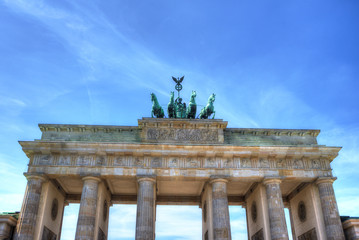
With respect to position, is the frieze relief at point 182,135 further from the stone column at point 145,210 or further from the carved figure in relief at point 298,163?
the carved figure in relief at point 298,163

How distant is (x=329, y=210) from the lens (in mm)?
23312

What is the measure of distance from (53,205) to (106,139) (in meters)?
6.82

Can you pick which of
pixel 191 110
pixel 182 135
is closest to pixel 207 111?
pixel 191 110

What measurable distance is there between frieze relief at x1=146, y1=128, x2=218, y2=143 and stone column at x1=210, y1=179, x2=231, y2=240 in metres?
3.65

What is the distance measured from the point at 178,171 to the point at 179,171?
0.25 feet

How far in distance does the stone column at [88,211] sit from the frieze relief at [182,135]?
18.1 feet

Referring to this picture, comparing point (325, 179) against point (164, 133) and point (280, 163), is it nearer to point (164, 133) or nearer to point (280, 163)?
point (280, 163)

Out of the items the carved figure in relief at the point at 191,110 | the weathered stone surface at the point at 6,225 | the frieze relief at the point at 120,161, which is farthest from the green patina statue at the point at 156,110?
the weathered stone surface at the point at 6,225

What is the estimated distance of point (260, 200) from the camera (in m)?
25.5

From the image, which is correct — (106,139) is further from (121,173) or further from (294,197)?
(294,197)

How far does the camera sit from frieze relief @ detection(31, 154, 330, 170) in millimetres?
24078

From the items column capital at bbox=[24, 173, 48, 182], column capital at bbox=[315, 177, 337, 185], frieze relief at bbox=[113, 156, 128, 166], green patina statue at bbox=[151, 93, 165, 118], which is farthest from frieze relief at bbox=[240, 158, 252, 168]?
column capital at bbox=[24, 173, 48, 182]

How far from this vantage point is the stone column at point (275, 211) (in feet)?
73.4

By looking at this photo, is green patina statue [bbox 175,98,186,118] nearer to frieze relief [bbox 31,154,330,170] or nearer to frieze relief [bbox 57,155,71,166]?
frieze relief [bbox 31,154,330,170]
